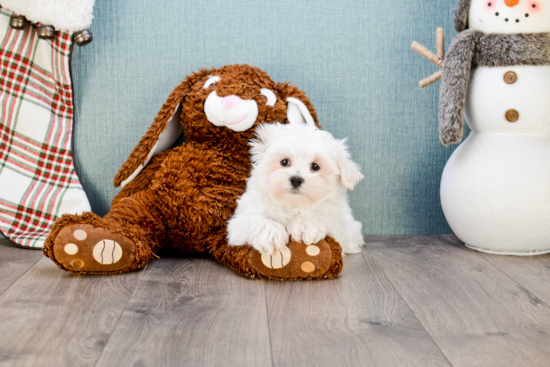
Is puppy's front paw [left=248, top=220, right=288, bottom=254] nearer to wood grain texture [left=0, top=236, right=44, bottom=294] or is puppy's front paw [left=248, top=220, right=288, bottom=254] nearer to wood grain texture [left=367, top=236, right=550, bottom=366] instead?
wood grain texture [left=367, top=236, right=550, bottom=366]

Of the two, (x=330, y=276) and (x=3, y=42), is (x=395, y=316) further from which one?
(x=3, y=42)

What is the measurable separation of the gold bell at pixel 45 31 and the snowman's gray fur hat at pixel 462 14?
1.13 meters

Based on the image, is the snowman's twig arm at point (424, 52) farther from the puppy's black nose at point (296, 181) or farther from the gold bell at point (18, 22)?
the gold bell at point (18, 22)

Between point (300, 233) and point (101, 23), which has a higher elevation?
point (101, 23)

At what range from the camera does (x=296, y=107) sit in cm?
136

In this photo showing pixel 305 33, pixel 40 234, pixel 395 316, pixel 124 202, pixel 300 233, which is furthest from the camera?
pixel 305 33

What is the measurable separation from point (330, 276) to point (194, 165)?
451 mm

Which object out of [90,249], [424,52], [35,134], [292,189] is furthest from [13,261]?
[424,52]

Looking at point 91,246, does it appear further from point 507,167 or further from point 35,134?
point 507,167

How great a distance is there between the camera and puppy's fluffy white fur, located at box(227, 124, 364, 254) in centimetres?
110

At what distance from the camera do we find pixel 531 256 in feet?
4.42

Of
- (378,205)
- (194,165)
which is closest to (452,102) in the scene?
(378,205)

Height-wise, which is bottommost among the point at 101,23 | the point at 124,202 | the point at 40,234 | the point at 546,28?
the point at 40,234

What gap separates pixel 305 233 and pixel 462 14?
0.77 metres
